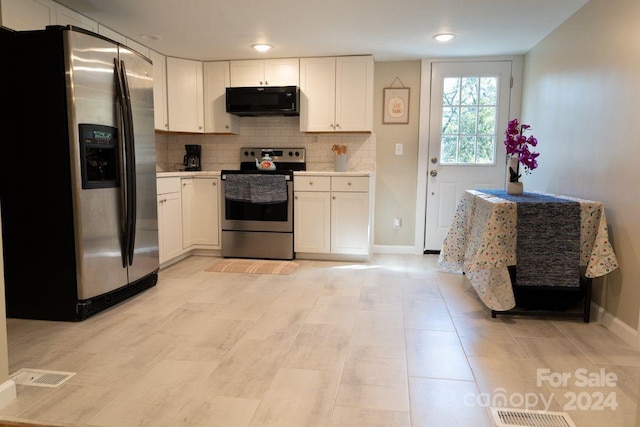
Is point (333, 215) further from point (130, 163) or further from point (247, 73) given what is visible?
point (130, 163)

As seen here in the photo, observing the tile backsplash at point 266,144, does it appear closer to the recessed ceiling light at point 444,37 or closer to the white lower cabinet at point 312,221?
the white lower cabinet at point 312,221

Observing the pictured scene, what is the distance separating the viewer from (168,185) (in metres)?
3.96

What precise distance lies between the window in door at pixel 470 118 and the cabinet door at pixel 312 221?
149 cm

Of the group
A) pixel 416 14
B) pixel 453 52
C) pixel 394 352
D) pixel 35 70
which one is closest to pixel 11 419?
pixel 394 352

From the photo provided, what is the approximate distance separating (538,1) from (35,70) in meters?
3.24

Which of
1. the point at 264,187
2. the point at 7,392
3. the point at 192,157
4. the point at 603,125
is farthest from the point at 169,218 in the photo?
the point at 603,125

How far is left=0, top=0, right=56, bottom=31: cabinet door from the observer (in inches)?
100

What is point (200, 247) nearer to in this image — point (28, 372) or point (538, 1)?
point (28, 372)

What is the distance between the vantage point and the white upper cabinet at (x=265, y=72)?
4473 mm

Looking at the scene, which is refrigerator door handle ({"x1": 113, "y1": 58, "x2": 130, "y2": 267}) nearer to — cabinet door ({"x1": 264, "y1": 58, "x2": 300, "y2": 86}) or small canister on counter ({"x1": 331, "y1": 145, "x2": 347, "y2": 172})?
cabinet door ({"x1": 264, "y1": 58, "x2": 300, "y2": 86})

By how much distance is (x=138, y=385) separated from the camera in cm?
187

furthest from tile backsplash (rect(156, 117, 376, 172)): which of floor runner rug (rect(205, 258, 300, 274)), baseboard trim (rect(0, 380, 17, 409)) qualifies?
baseboard trim (rect(0, 380, 17, 409))

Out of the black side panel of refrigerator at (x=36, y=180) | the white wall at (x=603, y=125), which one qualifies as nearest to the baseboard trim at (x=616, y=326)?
the white wall at (x=603, y=125)

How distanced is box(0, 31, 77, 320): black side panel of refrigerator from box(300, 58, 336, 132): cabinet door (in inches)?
96.4
